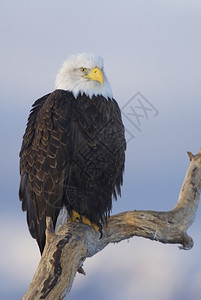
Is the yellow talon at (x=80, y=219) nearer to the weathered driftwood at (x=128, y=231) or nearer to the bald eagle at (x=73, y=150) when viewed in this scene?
the bald eagle at (x=73, y=150)

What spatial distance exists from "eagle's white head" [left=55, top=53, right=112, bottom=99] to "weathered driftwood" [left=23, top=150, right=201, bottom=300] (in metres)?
2.11

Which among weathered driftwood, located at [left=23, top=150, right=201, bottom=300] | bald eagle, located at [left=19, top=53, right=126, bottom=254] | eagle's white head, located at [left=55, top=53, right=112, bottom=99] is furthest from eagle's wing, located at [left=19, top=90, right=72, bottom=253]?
weathered driftwood, located at [left=23, top=150, right=201, bottom=300]

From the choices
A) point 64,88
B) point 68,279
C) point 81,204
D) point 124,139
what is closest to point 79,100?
point 64,88

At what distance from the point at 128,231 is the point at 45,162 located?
77.5 inches

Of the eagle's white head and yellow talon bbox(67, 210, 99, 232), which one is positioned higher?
the eagle's white head

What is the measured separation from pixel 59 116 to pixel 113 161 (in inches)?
44.7

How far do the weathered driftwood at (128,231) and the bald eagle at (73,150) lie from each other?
363 millimetres

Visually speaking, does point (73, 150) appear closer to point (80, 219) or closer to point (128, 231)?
point (80, 219)

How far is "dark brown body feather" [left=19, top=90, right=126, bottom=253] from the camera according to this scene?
776cm

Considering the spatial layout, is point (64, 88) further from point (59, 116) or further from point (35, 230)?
point (35, 230)

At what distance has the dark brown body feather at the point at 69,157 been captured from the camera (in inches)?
305

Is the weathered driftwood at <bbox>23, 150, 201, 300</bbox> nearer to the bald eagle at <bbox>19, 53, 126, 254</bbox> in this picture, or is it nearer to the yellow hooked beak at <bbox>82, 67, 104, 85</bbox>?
the bald eagle at <bbox>19, 53, 126, 254</bbox>

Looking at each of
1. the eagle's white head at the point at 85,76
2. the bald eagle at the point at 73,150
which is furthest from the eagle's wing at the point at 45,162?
the eagle's white head at the point at 85,76

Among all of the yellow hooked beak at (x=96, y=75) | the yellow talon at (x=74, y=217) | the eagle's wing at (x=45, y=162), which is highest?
the yellow hooked beak at (x=96, y=75)
